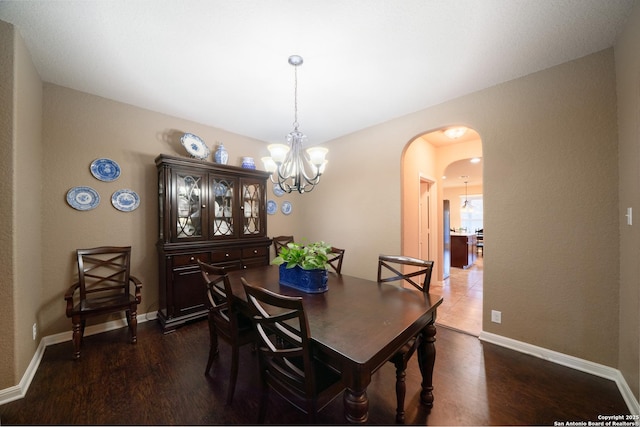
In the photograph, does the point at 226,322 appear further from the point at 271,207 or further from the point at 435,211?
the point at 435,211

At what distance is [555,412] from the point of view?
1.40 m

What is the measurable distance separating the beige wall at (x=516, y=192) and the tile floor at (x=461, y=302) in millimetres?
400

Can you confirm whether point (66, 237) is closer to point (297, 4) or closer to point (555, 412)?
point (297, 4)

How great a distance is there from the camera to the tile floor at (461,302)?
2578 mm

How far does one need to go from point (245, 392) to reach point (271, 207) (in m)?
2.69

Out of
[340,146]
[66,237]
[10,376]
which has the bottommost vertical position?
[10,376]

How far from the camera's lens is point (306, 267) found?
64.8 inches

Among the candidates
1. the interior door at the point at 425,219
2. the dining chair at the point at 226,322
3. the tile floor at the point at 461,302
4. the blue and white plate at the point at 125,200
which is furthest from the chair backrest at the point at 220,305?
the interior door at the point at 425,219

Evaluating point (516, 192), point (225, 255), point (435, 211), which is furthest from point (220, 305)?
point (435, 211)

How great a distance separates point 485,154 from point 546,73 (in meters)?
0.76

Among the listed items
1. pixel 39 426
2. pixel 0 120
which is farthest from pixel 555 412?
pixel 0 120

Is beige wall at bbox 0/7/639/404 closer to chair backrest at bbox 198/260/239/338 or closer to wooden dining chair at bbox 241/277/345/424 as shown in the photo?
chair backrest at bbox 198/260/239/338

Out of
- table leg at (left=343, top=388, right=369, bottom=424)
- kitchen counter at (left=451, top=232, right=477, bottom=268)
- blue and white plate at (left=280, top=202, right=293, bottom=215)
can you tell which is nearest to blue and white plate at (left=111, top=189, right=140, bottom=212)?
blue and white plate at (left=280, top=202, right=293, bottom=215)

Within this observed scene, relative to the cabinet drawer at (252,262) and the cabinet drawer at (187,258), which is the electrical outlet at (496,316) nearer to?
the cabinet drawer at (252,262)
